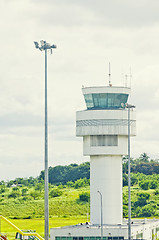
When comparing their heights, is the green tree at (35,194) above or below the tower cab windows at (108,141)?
below

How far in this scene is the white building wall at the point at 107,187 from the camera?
8356cm

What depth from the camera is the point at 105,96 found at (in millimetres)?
85250

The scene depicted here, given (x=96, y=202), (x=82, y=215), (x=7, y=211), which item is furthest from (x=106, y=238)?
(x=7, y=211)

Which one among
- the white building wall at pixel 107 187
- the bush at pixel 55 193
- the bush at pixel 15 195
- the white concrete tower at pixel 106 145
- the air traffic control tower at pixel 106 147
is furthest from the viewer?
the bush at pixel 15 195

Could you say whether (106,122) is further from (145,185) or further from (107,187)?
(145,185)

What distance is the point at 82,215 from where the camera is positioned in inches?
6161

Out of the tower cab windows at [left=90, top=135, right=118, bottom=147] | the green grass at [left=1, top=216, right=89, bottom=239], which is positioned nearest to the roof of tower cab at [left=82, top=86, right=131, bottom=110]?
the tower cab windows at [left=90, top=135, right=118, bottom=147]

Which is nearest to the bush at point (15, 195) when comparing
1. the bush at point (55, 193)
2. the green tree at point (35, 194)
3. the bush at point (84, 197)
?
the green tree at point (35, 194)

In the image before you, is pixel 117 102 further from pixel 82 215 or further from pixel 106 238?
pixel 82 215

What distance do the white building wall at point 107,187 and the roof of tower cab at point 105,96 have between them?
7016mm

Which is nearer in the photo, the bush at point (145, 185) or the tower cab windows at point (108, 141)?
the tower cab windows at point (108, 141)

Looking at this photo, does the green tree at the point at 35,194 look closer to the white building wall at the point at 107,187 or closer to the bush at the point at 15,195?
the bush at the point at 15,195

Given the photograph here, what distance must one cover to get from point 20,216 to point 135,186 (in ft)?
149

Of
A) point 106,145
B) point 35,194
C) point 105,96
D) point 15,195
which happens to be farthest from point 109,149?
point 15,195
